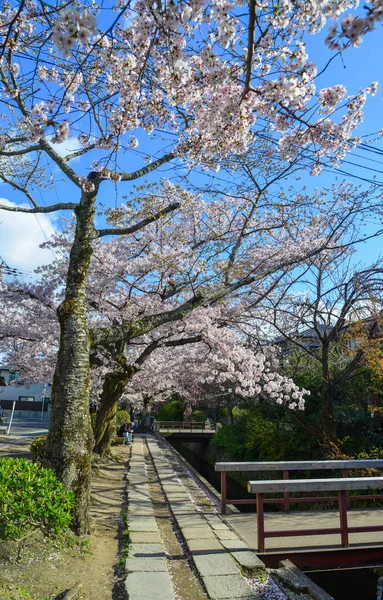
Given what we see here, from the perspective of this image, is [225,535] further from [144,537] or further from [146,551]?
[146,551]

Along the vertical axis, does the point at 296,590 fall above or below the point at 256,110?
below

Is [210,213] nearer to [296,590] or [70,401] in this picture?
[70,401]

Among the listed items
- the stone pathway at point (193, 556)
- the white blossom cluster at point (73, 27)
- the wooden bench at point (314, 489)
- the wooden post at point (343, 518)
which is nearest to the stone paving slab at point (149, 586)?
the stone pathway at point (193, 556)

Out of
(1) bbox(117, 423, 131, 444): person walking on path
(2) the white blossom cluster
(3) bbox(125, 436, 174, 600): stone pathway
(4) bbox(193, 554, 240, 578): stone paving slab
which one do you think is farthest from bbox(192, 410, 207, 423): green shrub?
(2) the white blossom cluster

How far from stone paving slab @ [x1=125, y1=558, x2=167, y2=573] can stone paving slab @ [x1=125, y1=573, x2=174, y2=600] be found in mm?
100

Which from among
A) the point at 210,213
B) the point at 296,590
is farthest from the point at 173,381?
the point at 296,590

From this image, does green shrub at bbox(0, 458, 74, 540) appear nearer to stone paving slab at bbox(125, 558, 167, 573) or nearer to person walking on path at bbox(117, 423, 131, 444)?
stone paving slab at bbox(125, 558, 167, 573)

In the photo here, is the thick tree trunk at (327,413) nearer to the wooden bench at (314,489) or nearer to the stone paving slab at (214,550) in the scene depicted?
the stone paving slab at (214,550)

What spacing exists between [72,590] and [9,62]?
576 centimetres

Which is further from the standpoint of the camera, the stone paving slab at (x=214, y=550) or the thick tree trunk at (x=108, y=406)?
the thick tree trunk at (x=108, y=406)

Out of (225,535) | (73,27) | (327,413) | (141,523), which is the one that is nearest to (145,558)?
(225,535)

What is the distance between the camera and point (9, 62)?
16.5 ft

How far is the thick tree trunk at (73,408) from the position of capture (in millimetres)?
4996

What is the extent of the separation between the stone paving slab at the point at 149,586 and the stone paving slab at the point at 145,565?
0.10 meters
